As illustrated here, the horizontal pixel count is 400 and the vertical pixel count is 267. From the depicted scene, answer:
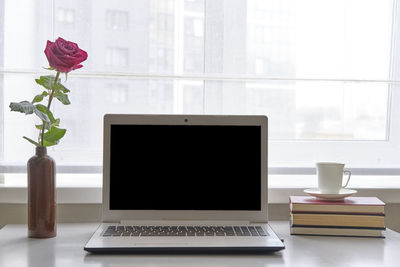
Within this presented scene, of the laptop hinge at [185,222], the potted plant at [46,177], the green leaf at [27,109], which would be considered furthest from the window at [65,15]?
the laptop hinge at [185,222]

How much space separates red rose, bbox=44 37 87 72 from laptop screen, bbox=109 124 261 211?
0.21 metres

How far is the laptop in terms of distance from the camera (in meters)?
1.30

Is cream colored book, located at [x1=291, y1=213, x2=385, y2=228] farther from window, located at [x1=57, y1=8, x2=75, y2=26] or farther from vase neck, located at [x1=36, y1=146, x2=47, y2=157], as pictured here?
window, located at [x1=57, y1=8, x2=75, y2=26]

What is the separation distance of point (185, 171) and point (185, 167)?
0.04 feet

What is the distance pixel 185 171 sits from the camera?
1.32m

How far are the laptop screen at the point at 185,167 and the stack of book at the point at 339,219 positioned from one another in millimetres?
122

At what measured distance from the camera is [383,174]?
1599 millimetres

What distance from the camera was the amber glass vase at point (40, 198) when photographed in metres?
1.24

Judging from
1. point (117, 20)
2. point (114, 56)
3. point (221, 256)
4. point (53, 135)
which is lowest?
point (221, 256)

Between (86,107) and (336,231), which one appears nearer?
(336,231)

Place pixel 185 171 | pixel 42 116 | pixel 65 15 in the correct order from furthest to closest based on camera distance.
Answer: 1. pixel 65 15
2. pixel 185 171
3. pixel 42 116

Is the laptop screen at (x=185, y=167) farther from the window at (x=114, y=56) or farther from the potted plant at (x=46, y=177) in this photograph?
the window at (x=114, y=56)

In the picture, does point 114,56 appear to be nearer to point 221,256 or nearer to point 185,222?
point 185,222

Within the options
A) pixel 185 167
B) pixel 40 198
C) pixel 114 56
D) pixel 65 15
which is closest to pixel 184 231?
pixel 185 167
